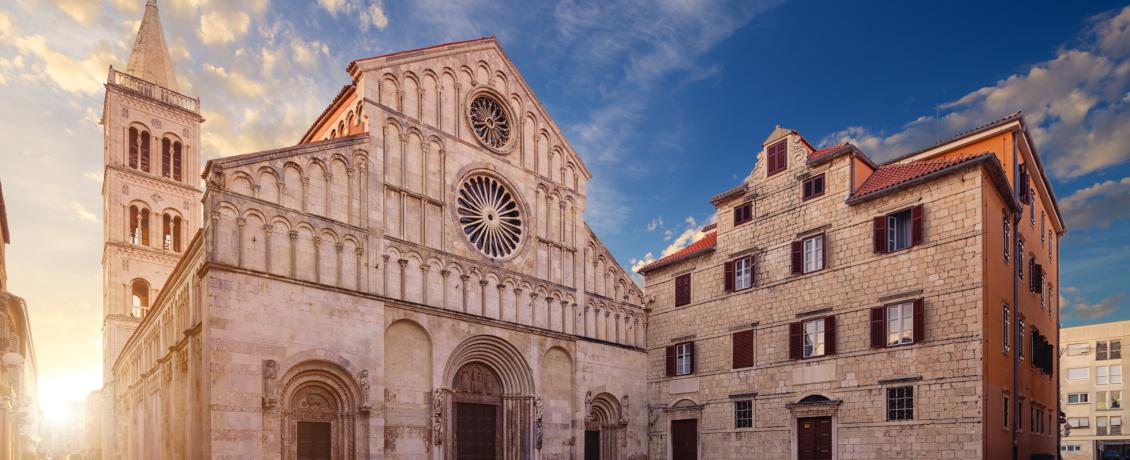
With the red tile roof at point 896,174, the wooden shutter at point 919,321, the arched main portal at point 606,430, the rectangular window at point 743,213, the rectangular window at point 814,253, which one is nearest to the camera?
the wooden shutter at point 919,321

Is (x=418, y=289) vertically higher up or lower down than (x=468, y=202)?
lower down

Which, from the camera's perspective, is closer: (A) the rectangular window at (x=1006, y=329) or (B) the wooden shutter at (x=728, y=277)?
(A) the rectangular window at (x=1006, y=329)

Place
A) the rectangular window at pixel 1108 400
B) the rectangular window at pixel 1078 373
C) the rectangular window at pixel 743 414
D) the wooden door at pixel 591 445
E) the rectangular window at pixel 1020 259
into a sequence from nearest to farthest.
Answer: the rectangular window at pixel 1020 259 → the rectangular window at pixel 743 414 → the wooden door at pixel 591 445 → the rectangular window at pixel 1108 400 → the rectangular window at pixel 1078 373

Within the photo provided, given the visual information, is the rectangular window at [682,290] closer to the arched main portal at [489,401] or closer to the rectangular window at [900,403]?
the arched main portal at [489,401]

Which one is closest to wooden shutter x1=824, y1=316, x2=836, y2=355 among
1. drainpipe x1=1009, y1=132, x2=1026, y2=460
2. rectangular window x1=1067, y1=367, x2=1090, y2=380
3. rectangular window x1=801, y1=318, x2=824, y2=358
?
rectangular window x1=801, y1=318, x2=824, y2=358

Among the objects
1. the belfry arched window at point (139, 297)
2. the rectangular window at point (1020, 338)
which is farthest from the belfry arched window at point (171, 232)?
the rectangular window at point (1020, 338)

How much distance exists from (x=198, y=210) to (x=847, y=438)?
143 feet

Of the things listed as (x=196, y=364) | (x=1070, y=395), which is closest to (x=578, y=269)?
(x=196, y=364)

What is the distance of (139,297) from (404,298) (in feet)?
104

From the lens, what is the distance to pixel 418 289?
23.8 metres

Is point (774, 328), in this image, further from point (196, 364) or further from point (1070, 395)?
point (1070, 395)

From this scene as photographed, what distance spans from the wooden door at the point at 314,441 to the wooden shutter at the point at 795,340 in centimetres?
1602

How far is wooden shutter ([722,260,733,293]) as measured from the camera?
94.6 feet

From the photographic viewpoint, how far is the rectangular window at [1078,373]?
60.9 meters
